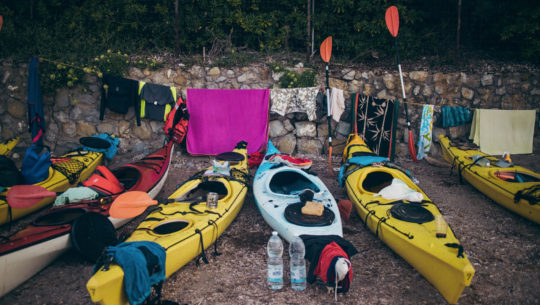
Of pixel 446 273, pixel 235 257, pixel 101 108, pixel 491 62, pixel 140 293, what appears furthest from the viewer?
pixel 491 62

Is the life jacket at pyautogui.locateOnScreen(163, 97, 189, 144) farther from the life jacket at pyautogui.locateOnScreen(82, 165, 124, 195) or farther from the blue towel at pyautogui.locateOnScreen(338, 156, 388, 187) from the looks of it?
the blue towel at pyautogui.locateOnScreen(338, 156, 388, 187)

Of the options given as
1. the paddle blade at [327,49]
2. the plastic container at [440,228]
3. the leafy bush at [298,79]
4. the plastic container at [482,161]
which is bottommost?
the plastic container at [440,228]

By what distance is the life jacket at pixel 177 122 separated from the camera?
5.59 m

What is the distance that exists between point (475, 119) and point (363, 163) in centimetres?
349

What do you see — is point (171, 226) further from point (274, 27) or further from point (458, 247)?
point (274, 27)

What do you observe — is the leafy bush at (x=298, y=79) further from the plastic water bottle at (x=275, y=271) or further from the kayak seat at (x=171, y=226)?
the plastic water bottle at (x=275, y=271)

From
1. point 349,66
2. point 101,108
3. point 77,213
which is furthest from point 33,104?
point 349,66

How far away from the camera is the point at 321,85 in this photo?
650 centimetres

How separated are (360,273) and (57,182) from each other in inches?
157

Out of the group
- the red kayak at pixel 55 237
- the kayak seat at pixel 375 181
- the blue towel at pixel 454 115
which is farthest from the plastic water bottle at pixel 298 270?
the blue towel at pixel 454 115

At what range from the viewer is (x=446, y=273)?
235 centimetres

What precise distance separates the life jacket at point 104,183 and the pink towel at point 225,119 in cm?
241

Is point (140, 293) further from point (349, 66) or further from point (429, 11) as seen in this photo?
point (429, 11)

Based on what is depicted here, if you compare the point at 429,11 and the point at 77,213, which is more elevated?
the point at 429,11
